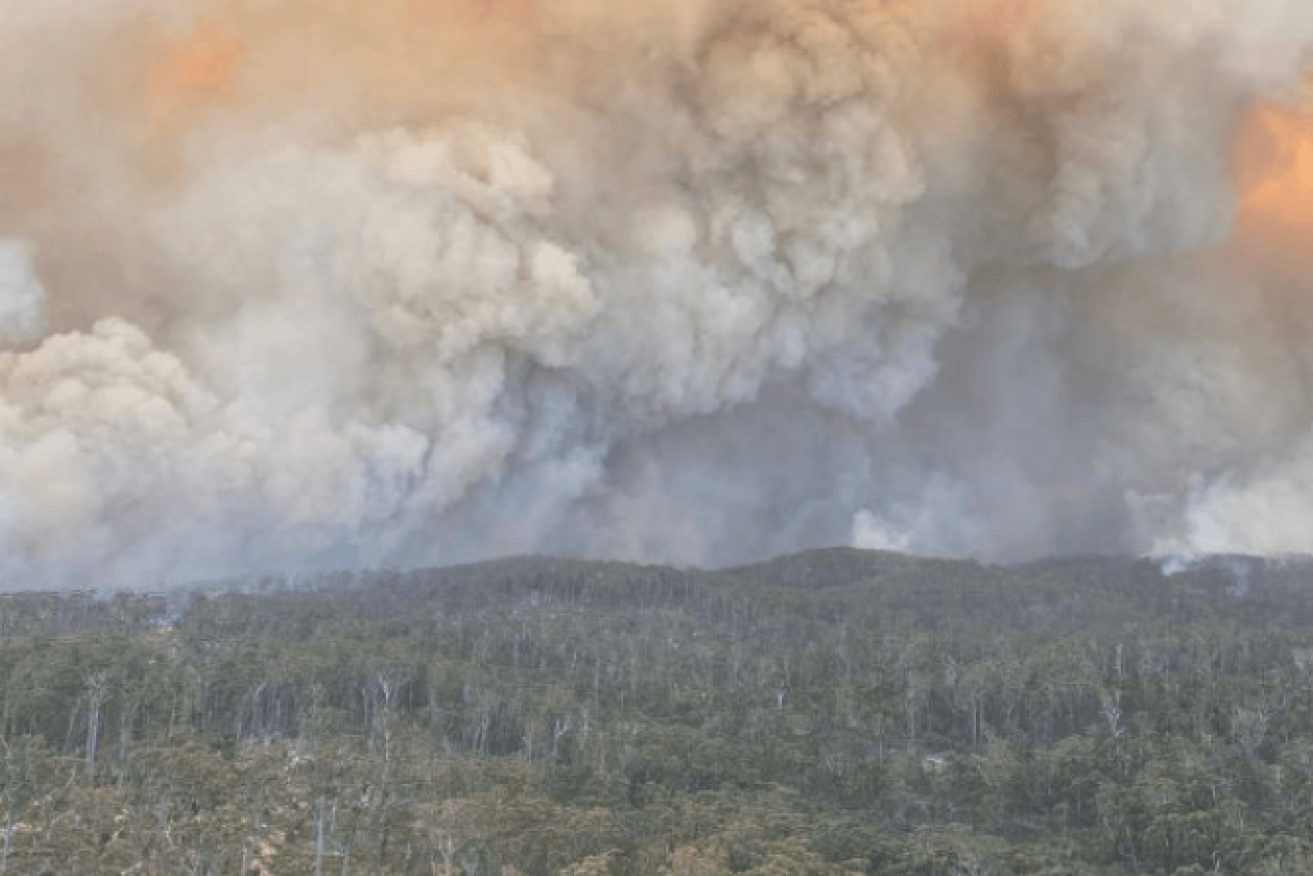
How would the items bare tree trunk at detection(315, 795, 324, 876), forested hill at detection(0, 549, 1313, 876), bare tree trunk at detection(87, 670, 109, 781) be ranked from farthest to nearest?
bare tree trunk at detection(87, 670, 109, 781) → forested hill at detection(0, 549, 1313, 876) → bare tree trunk at detection(315, 795, 324, 876)

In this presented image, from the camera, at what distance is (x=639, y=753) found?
109188mm

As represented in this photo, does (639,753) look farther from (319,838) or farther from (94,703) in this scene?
(94,703)

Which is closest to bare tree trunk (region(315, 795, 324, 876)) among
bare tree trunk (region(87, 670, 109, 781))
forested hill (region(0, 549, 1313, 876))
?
forested hill (region(0, 549, 1313, 876))

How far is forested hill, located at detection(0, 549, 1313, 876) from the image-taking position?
249 ft

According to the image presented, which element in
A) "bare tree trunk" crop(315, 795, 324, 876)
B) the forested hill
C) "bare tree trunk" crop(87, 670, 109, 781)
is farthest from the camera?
"bare tree trunk" crop(87, 670, 109, 781)

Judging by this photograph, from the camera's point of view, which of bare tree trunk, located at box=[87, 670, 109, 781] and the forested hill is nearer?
the forested hill

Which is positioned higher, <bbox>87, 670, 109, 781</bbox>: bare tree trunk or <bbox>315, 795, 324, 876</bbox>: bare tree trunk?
<bbox>87, 670, 109, 781</bbox>: bare tree trunk

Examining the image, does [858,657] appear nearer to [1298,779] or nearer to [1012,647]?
[1012,647]

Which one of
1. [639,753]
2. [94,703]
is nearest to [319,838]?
[639,753]

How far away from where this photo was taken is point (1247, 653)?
165375 millimetres

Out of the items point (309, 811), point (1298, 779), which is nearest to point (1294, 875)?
point (1298, 779)

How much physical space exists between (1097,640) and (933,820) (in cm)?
9212

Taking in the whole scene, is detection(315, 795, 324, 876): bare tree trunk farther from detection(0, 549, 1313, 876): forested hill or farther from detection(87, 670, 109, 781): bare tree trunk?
detection(87, 670, 109, 781): bare tree trunk

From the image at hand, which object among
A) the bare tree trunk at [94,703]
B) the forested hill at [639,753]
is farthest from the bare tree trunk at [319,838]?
the bare tree trunk at [94,703]
